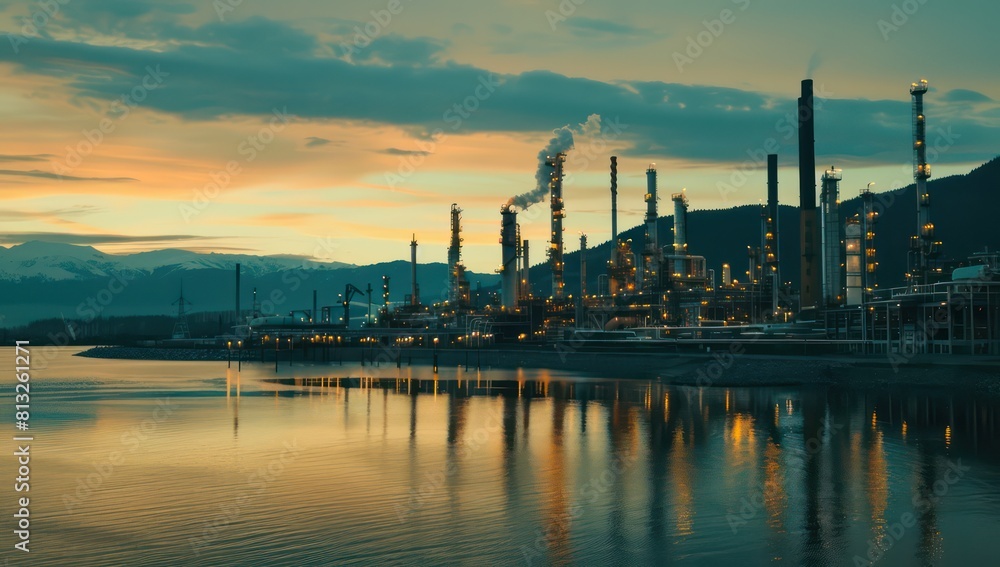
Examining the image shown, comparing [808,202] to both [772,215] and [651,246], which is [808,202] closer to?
[772,215]

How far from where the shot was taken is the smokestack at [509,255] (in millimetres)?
123688

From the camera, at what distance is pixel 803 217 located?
105 m

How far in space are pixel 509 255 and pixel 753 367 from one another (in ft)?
184

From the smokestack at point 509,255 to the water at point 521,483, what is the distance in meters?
68.8

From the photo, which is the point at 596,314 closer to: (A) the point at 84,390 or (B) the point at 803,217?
(B) the point at 803,217

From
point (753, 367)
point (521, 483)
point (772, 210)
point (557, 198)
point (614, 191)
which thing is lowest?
point (521, 483)

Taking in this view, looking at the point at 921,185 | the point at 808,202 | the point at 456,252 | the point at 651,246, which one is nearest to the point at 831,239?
the point at 808,202

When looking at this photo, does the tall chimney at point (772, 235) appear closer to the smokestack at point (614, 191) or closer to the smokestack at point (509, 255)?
the smokestack at point (614, 191)

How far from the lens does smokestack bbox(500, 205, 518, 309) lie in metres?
124

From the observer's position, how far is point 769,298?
112 metres

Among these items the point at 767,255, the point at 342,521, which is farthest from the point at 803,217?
the point at 342,521

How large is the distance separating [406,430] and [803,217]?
7447cm

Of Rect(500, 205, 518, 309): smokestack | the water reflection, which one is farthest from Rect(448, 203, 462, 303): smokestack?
the water reflection

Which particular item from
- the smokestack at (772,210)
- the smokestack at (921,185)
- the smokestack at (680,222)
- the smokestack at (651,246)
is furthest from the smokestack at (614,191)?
the smokestack at (921,185)
